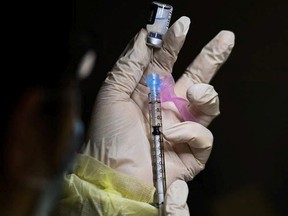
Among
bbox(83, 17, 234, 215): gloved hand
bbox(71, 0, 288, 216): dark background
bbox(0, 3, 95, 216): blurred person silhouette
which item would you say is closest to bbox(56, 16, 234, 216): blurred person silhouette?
bbox(83, 17, 234, 215): gloved hand

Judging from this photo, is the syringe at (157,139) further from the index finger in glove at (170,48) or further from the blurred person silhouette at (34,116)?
the blurred person silhouette at (34,116)

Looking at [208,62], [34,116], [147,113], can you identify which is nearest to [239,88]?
[208,62]

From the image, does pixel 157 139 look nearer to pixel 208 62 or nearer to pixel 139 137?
pixel 139 137

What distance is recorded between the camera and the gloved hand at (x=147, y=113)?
1095 mm

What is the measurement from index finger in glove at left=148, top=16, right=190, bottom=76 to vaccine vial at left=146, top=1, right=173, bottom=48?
0.02 meters

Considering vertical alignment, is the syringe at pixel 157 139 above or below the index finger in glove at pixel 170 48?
below

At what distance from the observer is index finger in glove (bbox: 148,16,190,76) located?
115 cm

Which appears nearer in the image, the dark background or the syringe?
the syringe

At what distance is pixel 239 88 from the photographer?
1.33m

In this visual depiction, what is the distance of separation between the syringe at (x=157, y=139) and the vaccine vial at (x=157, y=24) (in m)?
0.07

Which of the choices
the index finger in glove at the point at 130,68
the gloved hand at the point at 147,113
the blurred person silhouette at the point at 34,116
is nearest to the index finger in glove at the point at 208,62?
the gloved hand at the point at 147,113

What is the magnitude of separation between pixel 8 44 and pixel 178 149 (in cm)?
65

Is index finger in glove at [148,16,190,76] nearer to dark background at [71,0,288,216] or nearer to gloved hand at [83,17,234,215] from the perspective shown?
gloved hand at [83,17,234,215]

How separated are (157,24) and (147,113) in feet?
0.61
